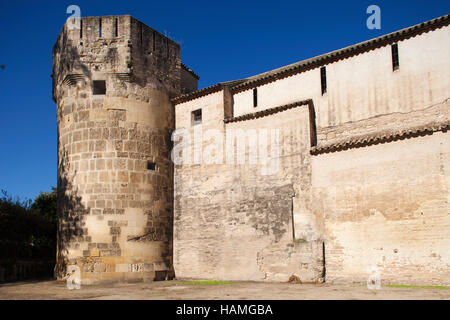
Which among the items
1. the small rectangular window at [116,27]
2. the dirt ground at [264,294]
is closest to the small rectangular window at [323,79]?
the dirt ground at [264,294]

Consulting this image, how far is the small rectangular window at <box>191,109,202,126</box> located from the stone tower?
1221mm

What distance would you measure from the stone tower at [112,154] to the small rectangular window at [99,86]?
0.04 m

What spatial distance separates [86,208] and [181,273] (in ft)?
14.1

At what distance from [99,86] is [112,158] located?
303 cm

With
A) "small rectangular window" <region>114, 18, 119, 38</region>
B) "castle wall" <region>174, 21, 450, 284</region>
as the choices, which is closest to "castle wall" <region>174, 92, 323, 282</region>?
"castle wall" <region>174, 21, 450, 284</region>

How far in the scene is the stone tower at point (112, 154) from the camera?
14.7m

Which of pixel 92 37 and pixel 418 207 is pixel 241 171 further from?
pixel 92 37

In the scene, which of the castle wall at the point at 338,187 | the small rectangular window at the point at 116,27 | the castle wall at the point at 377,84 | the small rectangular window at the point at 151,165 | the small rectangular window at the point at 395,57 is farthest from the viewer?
the small rectangular window at the point at 116,27

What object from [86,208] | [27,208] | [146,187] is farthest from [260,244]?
[27,208]

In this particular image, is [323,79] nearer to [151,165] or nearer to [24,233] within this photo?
[151,165]

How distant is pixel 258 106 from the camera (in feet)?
52.9

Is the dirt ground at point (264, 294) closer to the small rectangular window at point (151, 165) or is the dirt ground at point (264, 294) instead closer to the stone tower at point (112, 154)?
the stone tower at point (112, 154)

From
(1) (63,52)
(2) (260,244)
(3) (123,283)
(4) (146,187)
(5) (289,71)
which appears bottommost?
(3) (123,283)

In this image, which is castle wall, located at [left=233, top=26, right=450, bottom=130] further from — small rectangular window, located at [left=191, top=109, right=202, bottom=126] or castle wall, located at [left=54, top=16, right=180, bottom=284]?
castle wall, located at [left=54, top=16, right=180, bottom=284]
